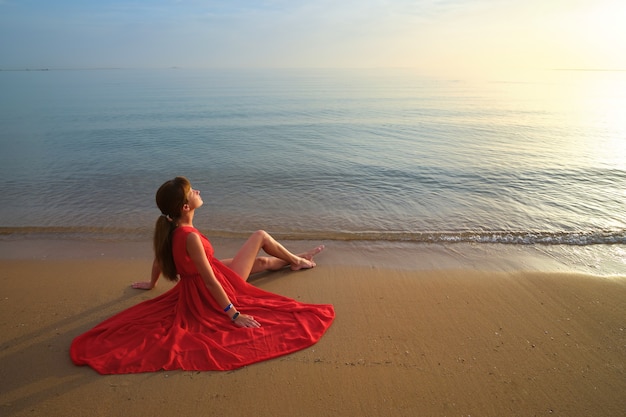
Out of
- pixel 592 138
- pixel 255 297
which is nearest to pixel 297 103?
pixel 592 138

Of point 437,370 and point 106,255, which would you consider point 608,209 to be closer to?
point 437,370

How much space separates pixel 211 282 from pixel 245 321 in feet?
1.82

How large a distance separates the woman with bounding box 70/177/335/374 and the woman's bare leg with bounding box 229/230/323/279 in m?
0.44

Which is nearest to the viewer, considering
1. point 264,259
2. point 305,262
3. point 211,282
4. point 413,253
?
point 211,282

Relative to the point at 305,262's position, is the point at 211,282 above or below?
above

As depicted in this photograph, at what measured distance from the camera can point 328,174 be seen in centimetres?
1226

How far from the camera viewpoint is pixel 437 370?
354 centimetres

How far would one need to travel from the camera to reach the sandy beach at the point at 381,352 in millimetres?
3158

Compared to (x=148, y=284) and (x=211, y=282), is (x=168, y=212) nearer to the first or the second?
(x=211, y=282)

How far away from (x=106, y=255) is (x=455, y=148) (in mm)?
14074

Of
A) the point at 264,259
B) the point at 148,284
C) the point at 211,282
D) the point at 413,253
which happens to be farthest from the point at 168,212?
the point at 413,253

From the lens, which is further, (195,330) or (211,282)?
(211,282)

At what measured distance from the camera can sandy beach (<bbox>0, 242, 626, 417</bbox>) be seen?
3.16m

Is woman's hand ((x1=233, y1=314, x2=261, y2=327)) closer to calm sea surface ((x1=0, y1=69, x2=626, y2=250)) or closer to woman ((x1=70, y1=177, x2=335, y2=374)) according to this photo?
woman ((x1=70, y1=177, x2=335, y2=374))
